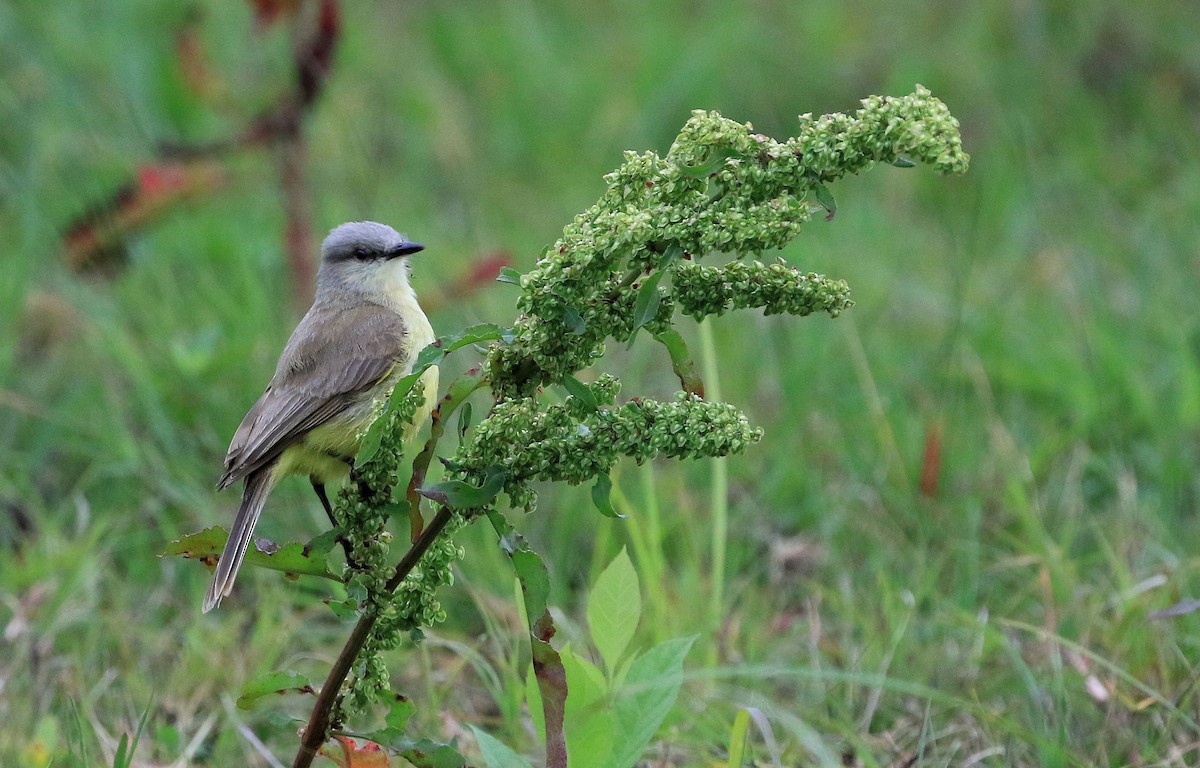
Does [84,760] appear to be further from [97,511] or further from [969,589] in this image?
[969,589]

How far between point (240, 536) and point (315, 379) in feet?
2.28

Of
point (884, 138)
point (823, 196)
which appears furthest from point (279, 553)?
point (884, 138)

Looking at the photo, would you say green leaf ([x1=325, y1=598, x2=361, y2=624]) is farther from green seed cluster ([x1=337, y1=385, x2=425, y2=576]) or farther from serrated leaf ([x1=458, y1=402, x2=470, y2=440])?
serrated leaf ([x1=458, y1=402, x2=470, y2=440])

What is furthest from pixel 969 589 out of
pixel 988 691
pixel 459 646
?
pixel 459 646

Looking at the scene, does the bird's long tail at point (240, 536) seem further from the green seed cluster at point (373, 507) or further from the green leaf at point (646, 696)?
the green leaf at point (646, 696)

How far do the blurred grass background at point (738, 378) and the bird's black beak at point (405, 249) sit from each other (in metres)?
0.93

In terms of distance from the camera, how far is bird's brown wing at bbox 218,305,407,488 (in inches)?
140

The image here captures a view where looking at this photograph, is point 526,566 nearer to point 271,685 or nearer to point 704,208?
point 271,685

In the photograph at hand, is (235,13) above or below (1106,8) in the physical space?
above

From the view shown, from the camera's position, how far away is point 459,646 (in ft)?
11.7

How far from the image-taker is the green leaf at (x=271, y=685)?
2.47m

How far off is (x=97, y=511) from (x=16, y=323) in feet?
4.04

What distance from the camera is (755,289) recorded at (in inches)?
86.1

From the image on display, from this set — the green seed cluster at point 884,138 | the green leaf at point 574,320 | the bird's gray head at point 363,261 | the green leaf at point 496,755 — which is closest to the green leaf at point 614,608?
the green leaf at point 496,755
